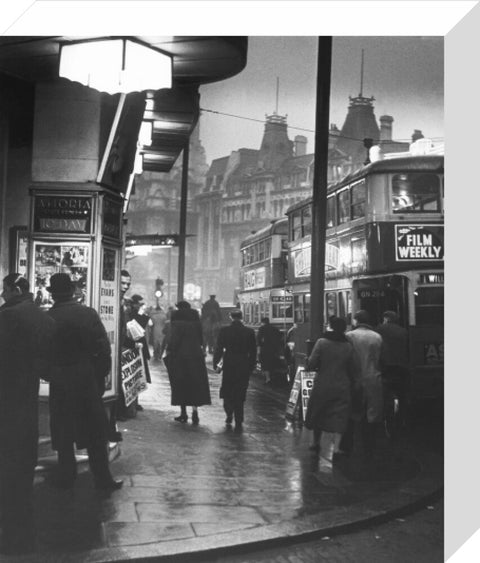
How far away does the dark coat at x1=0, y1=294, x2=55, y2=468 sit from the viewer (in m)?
4.92

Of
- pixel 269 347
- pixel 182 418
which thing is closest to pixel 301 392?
pixel 182 418

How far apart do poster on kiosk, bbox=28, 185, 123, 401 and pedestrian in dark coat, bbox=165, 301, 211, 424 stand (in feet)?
9.65

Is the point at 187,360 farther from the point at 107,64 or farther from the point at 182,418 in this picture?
the point at 107,64

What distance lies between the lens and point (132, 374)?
9.36 meters

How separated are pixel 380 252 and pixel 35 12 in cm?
685

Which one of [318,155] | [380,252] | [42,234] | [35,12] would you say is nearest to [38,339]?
[42,234]

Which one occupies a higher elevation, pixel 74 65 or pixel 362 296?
pixel 74 65

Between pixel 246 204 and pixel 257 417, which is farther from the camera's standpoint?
pixel 246 204

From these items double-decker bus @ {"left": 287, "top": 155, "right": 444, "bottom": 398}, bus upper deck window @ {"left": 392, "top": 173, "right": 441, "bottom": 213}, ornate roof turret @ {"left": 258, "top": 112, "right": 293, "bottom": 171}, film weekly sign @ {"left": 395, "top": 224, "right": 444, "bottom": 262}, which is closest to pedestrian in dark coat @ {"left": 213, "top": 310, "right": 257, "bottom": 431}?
double-decker bus @ {"left": 287, "top": 155, "right": 444, "bottom": 398}

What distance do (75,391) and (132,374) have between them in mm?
3277

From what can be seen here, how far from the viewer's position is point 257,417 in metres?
11.1

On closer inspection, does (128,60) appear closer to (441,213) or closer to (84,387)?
(84,387)

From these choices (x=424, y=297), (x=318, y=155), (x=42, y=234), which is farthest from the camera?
(x=424, y=297)

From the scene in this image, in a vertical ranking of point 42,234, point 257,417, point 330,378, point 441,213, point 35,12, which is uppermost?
point 35,12
